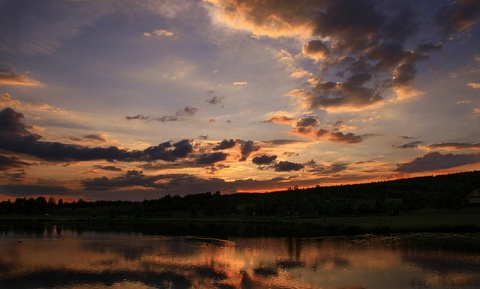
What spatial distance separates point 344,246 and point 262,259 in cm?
1660

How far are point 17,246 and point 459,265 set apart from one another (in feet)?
223

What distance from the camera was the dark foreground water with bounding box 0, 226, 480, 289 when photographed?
123 ft

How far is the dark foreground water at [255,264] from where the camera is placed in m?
37.4

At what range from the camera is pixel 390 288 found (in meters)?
34.4

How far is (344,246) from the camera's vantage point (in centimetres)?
6247

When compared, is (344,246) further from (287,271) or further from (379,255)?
(287,271)

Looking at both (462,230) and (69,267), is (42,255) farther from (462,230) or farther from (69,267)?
(462,230)

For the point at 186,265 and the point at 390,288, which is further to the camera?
the point at 186,265

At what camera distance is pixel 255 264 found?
159 feet

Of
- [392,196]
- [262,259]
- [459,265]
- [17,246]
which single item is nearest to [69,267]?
[262,259]

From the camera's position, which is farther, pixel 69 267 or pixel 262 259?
pixel 262 259

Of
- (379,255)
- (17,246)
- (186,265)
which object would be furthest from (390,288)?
(17,246)

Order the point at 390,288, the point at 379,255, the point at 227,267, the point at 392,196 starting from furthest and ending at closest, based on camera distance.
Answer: the point at 392,196 < the point at 379,255 < the point at 227,267 < the point at 390,288

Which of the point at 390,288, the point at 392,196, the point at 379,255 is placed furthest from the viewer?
the point at 392,196
